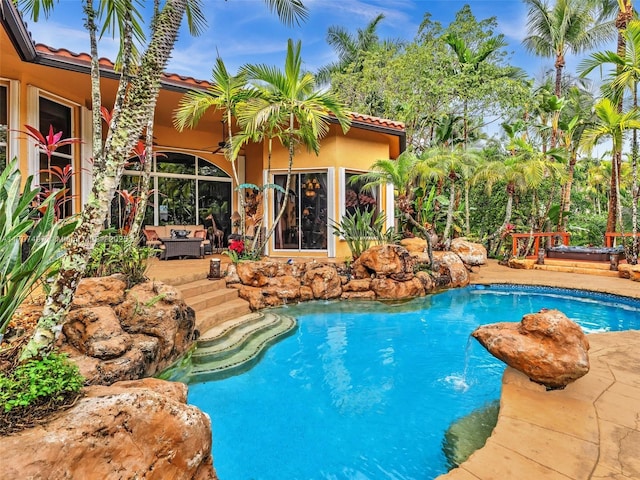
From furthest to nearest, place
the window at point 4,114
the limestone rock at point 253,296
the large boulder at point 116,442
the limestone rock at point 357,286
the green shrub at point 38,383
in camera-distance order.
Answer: the limestone rock at point 357,286, the limestone rock at point 253,296, the window at point 4,114, the green shrub at point 38,383, the large boulder at point 116,442

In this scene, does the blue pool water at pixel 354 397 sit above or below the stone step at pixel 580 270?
below

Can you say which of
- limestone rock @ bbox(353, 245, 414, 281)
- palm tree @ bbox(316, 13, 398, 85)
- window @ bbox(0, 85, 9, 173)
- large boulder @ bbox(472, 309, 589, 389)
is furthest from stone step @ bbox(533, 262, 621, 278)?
palm tree @ bbox(316, 13, 398, 85)

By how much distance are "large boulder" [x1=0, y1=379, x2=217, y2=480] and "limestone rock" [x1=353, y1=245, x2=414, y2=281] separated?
7247 mm

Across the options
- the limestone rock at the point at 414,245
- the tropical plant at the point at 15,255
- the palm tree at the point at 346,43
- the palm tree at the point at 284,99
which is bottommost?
the limestone rock at the point at 414,245

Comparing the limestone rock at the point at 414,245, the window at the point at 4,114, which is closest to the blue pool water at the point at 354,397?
the limestone rock at the point at 414,245

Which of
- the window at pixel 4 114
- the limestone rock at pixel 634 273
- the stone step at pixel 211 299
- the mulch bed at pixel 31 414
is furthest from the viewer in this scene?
the limestone rock at pixel 634 273

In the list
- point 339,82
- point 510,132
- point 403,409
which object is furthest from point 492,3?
point 403,409

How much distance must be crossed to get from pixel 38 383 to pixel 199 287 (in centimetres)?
530

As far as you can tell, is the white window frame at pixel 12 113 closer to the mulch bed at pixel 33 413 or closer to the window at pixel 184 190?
the window at pixel 184 190

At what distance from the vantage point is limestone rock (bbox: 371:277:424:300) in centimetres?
896

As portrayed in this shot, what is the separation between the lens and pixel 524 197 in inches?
639

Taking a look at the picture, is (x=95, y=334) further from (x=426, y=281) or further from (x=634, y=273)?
(x=634, y=273)

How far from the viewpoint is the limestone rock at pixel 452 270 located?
10461 mm

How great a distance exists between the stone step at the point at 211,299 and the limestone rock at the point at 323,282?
1819 millimetres
